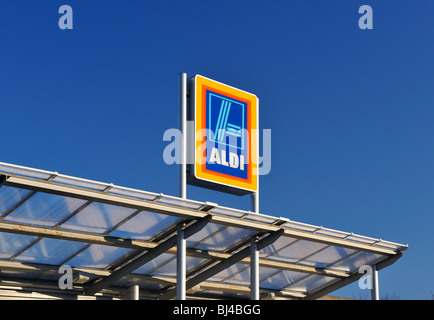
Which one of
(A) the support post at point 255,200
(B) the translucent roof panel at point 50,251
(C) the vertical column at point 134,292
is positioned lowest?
(C) the vertical column at point 134,292

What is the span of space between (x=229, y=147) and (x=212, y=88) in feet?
7.05

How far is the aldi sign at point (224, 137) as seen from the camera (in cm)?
2517

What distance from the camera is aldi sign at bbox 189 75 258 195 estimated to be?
82.6ft

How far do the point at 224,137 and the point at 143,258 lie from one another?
531 cm

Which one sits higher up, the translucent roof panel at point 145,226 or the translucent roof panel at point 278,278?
the translucent roof panel at point 145,226

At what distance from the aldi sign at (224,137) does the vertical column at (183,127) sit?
402mm

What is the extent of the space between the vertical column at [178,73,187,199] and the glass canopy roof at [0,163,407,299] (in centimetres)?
166

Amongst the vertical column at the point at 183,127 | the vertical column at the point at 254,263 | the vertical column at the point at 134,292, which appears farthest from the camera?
the vertical column at the point at 134,292

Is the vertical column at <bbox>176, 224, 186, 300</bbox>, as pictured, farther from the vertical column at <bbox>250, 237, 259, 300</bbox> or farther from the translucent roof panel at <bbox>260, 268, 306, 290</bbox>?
the translucent roof panel at <bbox>260, 268, 306, 290</bbox>

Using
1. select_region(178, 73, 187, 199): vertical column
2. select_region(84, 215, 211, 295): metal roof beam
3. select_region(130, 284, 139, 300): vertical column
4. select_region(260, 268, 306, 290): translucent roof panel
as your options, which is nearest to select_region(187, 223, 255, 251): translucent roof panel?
select_region(84, 215, 211, 295): metal roof beam

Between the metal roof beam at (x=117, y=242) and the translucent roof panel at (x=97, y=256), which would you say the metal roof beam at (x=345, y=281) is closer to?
the metal roof beam at (x=117, y=242)

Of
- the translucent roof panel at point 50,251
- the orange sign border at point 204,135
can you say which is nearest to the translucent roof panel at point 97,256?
the translucent roof panel at point 50,251

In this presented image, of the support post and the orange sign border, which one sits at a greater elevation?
the orange sign border
